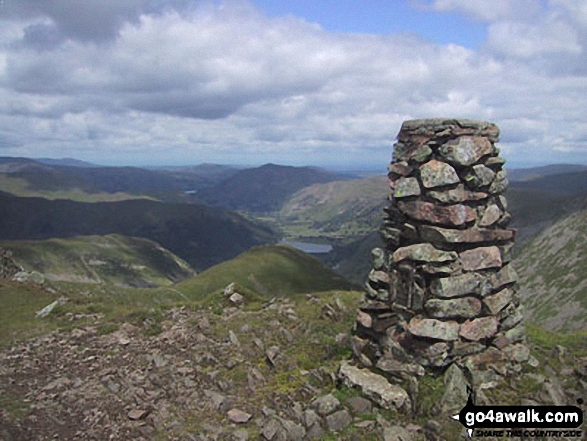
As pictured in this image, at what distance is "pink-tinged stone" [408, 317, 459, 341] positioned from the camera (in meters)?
16.5

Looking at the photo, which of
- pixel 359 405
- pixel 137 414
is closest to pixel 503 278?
pixel 359 405

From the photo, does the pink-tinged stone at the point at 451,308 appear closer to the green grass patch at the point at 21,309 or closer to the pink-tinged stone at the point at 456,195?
the pink-tinged stone at the point at 456,195

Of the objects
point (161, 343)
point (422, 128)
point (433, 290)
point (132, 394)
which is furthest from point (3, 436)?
point (422, 128)

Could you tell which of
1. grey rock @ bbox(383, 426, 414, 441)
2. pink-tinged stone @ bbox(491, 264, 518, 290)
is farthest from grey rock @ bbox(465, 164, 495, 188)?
grey rock @ bbox(383, 426, 414, 441)

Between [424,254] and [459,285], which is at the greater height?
[424,254]

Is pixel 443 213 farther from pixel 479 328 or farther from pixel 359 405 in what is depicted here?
pixel 359 405

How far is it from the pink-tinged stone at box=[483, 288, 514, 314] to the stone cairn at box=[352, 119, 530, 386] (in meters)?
0.04

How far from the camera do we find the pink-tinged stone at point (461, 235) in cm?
1691

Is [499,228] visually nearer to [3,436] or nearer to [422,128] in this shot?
[422,128]

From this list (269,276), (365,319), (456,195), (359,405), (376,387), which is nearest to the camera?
(359,405)

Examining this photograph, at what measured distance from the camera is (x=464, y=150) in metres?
17.2

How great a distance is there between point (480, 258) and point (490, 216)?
1762mm

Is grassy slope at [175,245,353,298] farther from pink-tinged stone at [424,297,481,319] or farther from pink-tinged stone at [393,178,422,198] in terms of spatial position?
pink-tinged stone at [424,297,481,319]

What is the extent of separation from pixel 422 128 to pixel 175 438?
47.7 ft
